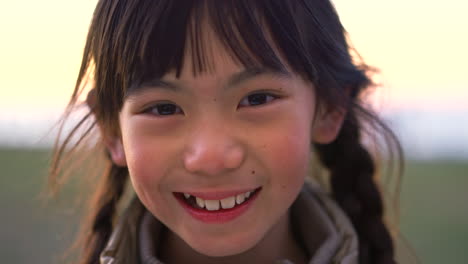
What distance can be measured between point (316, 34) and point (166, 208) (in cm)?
62

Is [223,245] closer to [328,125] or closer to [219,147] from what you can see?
[219,147]

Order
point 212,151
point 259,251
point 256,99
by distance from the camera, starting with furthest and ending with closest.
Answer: point 259,251
point 256,99
point 212,151

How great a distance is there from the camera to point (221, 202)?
153cm

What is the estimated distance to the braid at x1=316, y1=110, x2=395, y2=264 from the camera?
1.86 meters

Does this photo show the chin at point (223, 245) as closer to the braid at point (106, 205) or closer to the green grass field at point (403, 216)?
the braid at point (106, 205)

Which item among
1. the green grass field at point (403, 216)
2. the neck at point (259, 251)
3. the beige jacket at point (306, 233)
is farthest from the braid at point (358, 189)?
the green grass field at point (403, 216)

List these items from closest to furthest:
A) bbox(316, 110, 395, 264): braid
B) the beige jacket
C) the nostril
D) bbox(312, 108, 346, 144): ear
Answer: the nostril → the beige jacket → bbox(312, 108, 346, 144): ear → bbox(316, 110, 395, 264): braid

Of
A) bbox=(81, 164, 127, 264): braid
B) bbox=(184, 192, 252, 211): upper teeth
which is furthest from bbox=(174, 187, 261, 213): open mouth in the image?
bbox=(81, 164, 127, 264): braid

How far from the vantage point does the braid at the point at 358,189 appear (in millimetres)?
1864

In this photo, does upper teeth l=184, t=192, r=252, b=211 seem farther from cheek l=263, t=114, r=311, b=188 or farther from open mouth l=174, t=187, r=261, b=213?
cheek l=263, t=114, r=311, b=188

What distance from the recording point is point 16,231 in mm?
3715

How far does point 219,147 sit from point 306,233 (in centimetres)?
58

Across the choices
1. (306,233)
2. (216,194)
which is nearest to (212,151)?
(216,194)

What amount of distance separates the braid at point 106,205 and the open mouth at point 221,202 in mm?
471
